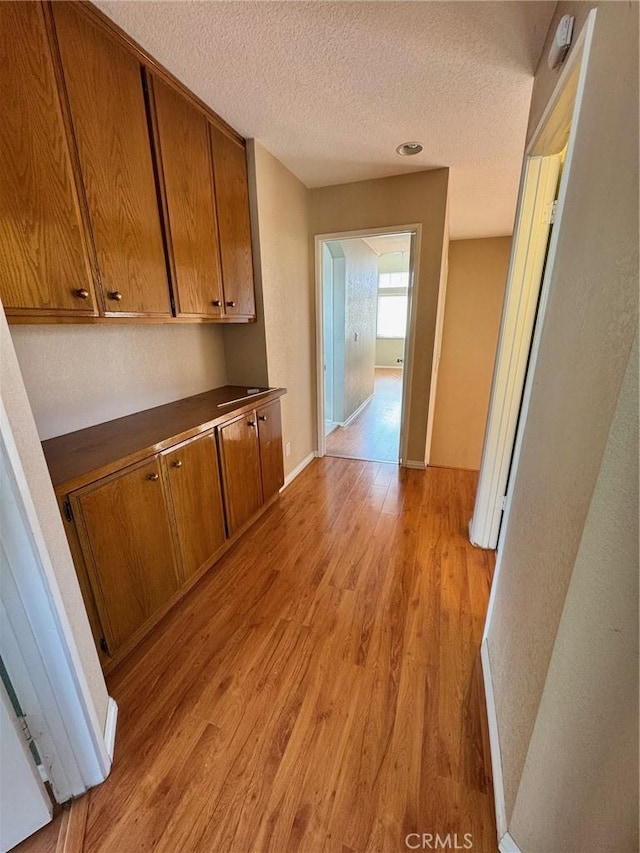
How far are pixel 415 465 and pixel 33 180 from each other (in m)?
3.08

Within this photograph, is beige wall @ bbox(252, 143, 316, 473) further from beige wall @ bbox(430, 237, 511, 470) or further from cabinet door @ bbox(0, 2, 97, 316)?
beige wall @ bbox(430, 237, 511, 470)

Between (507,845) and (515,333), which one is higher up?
(515,333)

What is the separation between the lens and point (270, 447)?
2396mm

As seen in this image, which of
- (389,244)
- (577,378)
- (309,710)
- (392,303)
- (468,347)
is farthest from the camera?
(392,303)

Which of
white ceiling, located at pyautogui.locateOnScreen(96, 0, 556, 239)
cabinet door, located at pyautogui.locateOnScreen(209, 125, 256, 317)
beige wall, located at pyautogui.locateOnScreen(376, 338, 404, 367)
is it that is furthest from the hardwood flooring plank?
beige wall, located at pyautogui.locateOnScreen(376, 338, 404, 367)

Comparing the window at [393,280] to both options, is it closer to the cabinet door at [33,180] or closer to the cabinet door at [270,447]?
the cabinet door at [270,447]

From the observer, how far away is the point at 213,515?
1.82 meters

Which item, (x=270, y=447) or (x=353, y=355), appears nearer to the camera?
(x=270, y=447)

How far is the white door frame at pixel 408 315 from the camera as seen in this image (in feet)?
8.84

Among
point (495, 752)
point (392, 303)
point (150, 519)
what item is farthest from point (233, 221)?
point (392, 303)

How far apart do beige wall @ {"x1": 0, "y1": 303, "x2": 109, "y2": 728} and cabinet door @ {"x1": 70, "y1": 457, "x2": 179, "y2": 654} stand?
0.19m

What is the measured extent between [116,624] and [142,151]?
6.58 ft

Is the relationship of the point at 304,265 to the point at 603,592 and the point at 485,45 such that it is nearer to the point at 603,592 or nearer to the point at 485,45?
the point at 485,45

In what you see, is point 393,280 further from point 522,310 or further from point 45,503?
point 45,503
